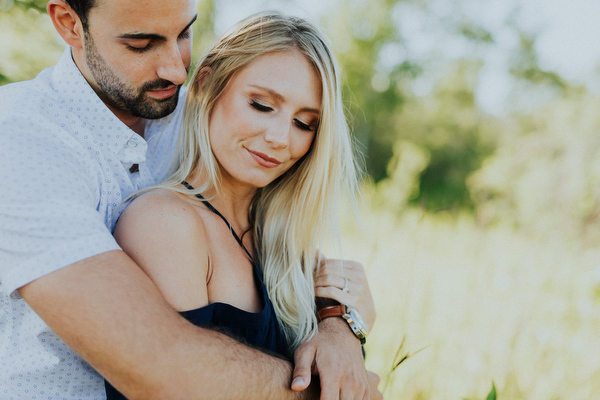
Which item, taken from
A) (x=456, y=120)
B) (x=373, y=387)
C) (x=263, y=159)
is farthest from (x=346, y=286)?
(x=456, y=120)

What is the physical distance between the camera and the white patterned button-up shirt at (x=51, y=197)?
1.31m

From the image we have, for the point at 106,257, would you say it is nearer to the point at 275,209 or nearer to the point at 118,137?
the point at 118,137

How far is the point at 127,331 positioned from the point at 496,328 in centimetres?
315

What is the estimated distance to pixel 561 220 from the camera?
→ 6.80 m

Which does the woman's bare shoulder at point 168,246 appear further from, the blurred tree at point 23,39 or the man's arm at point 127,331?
the blurred tree at point 23,39

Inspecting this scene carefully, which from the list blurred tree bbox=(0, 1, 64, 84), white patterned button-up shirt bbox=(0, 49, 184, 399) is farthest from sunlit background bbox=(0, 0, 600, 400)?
white patterned button-up shirt bbox=(0, 49, 184, 399)

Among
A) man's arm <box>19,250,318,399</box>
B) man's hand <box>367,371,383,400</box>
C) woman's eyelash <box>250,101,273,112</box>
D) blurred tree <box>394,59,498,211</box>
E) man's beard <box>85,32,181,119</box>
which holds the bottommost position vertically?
blurred tree <box>394,59,498,211</box>

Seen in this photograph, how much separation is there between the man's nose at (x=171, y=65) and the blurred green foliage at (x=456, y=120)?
4.64m

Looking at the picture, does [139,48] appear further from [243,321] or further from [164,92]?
[243,321]

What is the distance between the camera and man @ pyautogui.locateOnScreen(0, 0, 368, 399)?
1290 mm

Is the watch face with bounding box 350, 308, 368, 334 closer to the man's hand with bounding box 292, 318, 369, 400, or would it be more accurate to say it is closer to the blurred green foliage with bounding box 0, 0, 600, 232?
the man's hand with bounding box 292, 318, 369, 400

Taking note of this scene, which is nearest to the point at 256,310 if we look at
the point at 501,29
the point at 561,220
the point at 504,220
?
the point at 561,220

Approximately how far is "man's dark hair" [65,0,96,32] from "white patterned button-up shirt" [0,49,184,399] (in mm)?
163

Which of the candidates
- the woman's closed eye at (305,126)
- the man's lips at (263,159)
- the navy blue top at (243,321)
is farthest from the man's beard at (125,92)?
the woman's closed eye at (305,126)
